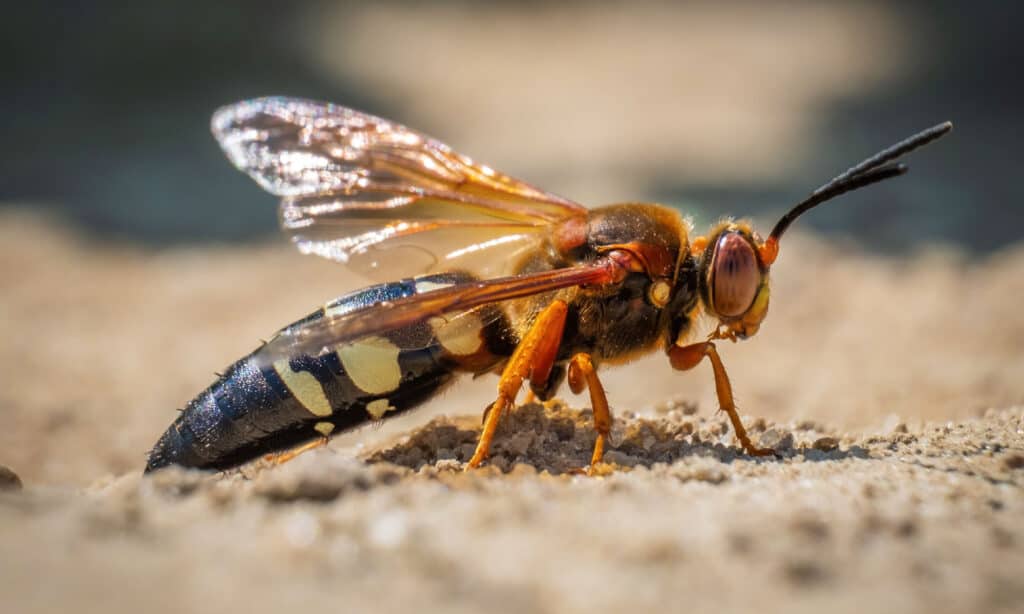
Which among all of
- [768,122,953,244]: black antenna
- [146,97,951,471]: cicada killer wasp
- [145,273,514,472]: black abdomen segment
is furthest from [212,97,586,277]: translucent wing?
[768,122,953,244]: black antenna

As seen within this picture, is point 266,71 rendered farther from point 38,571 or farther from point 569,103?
point 38,571

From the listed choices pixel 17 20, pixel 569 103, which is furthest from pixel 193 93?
pixel 569 103

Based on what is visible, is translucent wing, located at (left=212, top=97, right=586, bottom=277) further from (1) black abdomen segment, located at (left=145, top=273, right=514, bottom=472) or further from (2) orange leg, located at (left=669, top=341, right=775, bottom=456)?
(2) orange leg, located at (left=669, top=341, right=775, bottom=456)

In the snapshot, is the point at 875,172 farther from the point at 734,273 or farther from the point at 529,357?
the point at 529,357

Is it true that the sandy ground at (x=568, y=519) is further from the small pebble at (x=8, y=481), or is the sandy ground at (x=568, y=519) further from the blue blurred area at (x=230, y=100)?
the blue blurred area at (x=230, y=100)

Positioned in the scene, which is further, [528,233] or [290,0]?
[290,0]

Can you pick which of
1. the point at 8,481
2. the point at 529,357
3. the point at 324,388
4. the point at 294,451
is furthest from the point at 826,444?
the point at 8,481
